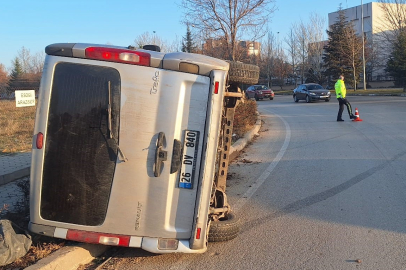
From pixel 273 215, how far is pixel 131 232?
2.49 metres

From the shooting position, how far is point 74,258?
4.26 m

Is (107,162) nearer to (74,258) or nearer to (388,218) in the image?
(74,258)

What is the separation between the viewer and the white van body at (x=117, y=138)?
3.88 m

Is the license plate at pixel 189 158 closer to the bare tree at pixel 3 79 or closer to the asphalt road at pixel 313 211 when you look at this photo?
the asphalt road at pixel 313 211

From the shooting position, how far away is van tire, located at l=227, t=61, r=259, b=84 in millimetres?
4852

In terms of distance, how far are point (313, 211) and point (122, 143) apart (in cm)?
326

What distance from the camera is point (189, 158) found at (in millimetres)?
4023

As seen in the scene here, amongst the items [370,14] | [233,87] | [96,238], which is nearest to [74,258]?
[96,238]

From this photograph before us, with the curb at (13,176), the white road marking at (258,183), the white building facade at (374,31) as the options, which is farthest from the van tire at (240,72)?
the white building facade at (374,31)

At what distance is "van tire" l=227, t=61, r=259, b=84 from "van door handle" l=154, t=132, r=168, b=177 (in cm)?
138

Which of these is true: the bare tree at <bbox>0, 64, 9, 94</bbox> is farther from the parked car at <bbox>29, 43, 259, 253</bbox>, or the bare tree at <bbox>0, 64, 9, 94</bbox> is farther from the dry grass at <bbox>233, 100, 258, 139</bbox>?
the parked car at <bbox>29, 43, 259, 253</bbox>

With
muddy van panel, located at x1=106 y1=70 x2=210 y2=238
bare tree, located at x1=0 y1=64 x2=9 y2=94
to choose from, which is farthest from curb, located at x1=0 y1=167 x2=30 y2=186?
bare tree, located at x1=0 y1=64 x2=9 y2=94

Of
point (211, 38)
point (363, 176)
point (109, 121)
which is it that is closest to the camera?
point (109, 121)


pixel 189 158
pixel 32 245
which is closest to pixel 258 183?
pixel 189 158
